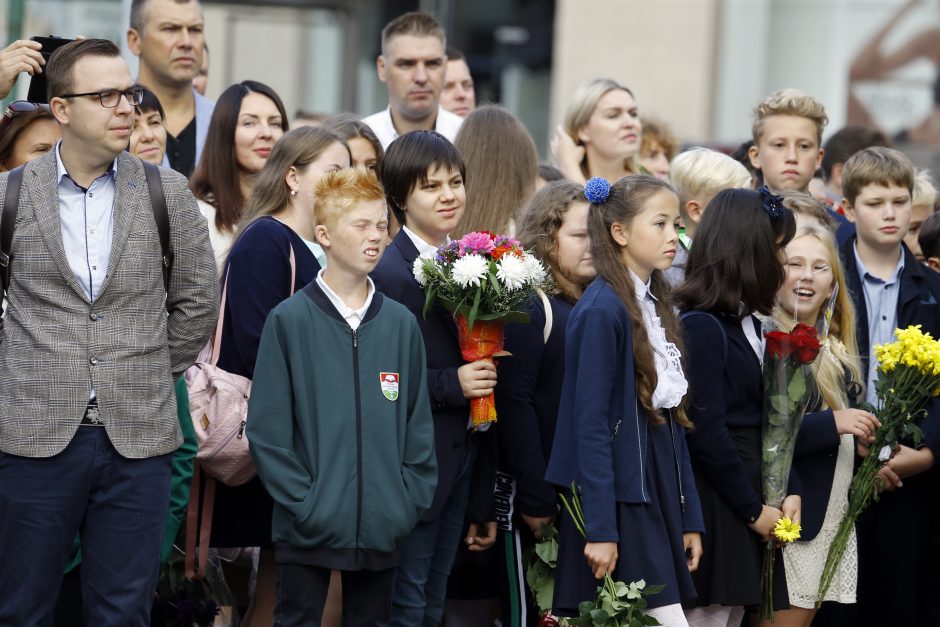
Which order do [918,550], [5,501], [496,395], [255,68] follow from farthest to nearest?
[255,68]
[918,550]
[496,395]
[5,501]

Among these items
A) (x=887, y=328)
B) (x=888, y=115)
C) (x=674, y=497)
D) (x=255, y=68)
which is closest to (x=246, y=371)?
(x=674, y=497)

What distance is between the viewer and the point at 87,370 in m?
4.59

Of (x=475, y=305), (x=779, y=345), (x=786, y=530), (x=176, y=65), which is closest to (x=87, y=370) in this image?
(x=475, y=305)

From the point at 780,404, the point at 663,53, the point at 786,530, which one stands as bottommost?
the point at 786,530

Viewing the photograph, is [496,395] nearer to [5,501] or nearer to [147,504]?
[147,504]

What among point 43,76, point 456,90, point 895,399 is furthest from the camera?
point 456,90

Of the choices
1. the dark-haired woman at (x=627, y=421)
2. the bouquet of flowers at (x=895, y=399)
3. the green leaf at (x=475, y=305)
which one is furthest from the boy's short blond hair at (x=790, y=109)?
the green leaf at (x=475, y=305)

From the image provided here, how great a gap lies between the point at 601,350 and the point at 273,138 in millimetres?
2336

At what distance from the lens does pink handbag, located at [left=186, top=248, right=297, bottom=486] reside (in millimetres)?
5328

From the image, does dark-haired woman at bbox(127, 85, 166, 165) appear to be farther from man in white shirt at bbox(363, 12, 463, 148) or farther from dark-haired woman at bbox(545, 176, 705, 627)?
dark-haired woman at bbox(545, 176, 705, 627)

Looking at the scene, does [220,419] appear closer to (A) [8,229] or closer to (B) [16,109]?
(A) [8,229]

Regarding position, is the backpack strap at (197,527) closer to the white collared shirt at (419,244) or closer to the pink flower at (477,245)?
the white collared shirt at (419,244)

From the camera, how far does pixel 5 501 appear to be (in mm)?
4551

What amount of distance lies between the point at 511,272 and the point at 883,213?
8.03ft
